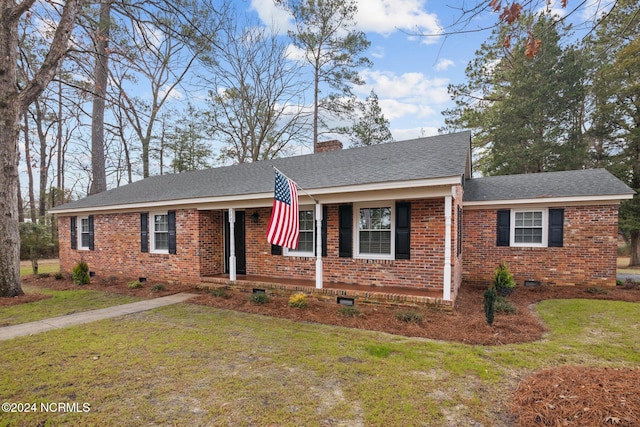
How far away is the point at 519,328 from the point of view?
5.34 m

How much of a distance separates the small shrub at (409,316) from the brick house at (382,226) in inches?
18.9

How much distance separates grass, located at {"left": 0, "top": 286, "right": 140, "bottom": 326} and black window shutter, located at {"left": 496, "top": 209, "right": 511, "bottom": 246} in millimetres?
10395

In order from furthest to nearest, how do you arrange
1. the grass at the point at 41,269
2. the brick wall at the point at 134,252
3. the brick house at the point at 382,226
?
1. the grass at the point at 41,269
2. the brick wall at the point at 134,252
3. the brick house at the point at 382,226

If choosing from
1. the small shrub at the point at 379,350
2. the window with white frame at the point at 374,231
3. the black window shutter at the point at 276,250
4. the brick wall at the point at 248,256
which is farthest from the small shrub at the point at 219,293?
the small shrub at the point at 379,350

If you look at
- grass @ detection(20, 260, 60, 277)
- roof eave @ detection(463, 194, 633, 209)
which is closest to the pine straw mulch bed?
grass @ detection(20, 260, 60, 277)

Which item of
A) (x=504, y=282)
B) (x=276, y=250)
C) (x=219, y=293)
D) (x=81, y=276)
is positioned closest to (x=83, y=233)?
(x=81, y=276)

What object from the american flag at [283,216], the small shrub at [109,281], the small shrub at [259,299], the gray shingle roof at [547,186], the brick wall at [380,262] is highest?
the gray shingle roof at [547,186]

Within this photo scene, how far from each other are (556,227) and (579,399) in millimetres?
7330

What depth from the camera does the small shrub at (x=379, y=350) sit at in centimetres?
433

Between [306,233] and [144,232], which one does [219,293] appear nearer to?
[306,233]

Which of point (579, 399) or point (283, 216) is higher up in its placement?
point (283, 216)

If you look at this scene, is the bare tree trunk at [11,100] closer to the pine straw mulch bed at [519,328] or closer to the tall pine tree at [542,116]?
the pine straw mulch bed at [519,328]

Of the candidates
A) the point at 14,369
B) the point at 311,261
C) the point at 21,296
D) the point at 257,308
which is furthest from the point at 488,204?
the point at 21,296

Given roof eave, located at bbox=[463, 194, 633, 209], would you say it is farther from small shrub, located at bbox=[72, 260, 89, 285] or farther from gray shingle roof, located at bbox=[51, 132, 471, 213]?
small shrub, located at bbox=[72, 260, 89, 285]
